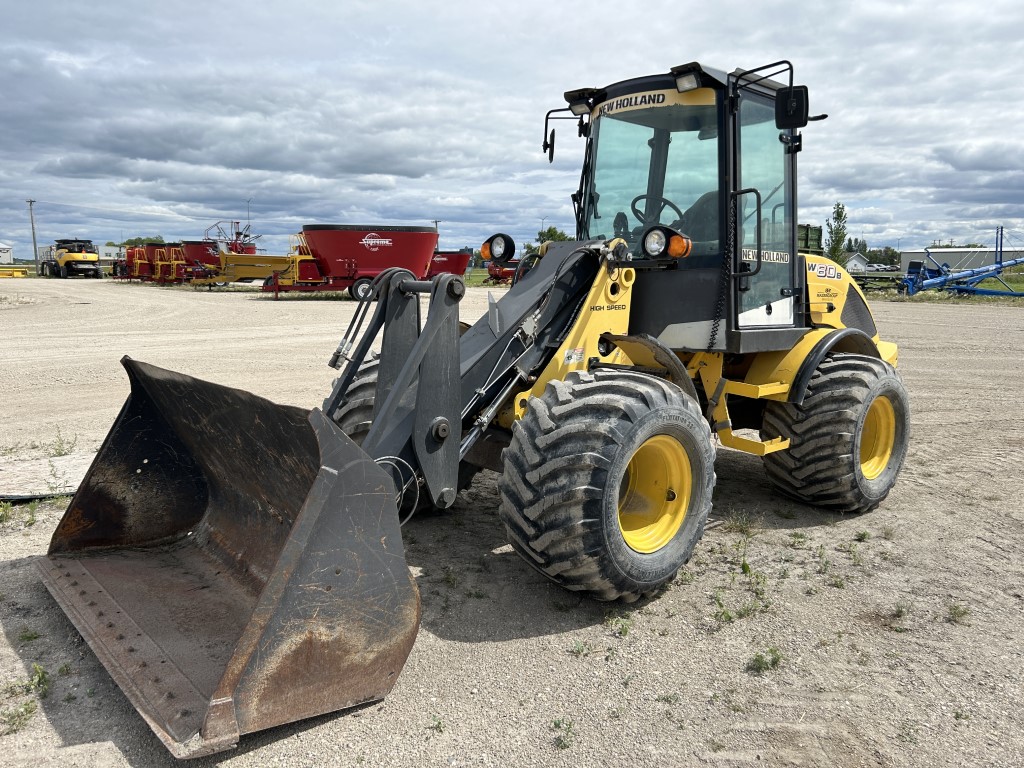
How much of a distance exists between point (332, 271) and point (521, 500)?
24354 millimetres

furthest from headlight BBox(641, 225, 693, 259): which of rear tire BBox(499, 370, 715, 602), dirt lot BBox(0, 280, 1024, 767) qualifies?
dirt lot BBox(0, 280, 1024, 767)

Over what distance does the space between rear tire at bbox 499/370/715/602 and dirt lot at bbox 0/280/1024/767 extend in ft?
0.96

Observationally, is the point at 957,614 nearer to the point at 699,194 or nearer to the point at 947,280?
the point at 699,194

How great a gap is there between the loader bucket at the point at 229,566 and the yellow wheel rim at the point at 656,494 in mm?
1520

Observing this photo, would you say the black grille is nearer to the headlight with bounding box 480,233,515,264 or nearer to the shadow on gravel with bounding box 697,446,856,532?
the shadow on gravel with bounding box 697,446,856,532

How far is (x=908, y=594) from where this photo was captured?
439 cm

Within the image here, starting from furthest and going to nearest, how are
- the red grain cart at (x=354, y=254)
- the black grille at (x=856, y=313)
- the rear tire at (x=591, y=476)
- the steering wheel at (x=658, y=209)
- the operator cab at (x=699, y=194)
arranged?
the red grain cart at (x=354, y=254) → the black grille at (x=856, y=313) → the steering wheel at (x=658, y=209) → the operator cab at (x=699, y=194) → the rear tire at (x=591, y=476)

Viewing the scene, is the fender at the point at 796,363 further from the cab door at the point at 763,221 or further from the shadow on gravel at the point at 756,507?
the shadow on gravel at the point at 756,507

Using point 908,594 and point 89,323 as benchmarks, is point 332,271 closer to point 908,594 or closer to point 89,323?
point 89,323

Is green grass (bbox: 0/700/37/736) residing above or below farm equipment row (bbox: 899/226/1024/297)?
below

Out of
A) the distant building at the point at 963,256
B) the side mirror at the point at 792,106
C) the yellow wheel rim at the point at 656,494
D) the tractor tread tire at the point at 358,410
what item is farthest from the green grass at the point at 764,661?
the distant building at the point at 963,256

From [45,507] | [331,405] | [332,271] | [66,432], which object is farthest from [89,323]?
[331,405]

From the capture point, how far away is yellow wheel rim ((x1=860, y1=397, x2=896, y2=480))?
5.96 metres

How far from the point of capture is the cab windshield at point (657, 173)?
16.5 ft
